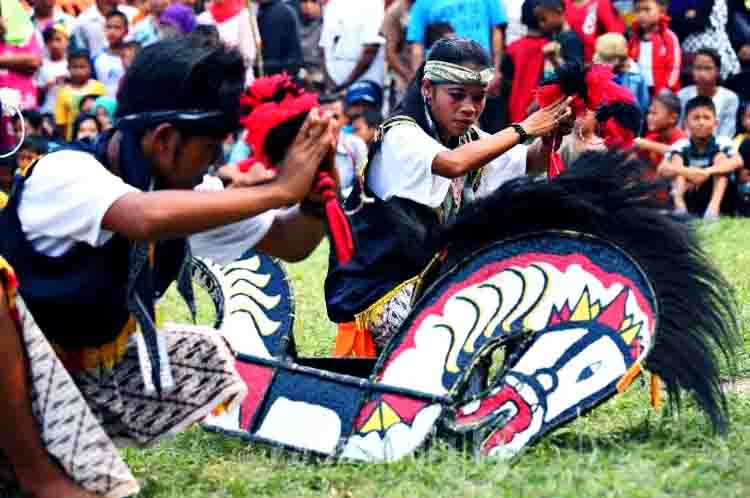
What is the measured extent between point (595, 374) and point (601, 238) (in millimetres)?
364

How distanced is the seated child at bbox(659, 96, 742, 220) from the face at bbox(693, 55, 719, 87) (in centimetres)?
17

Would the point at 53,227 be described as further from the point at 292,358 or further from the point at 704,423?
the point at 704,423

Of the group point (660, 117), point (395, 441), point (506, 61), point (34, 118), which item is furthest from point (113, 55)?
point (395, 441)

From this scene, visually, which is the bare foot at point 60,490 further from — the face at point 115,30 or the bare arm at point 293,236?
the face at point 115,30

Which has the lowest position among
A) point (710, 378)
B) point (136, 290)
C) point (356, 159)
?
point (356, 159)

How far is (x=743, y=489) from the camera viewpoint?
3.37 m

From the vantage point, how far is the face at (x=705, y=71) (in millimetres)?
10070

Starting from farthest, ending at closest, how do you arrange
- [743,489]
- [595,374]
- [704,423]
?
[704,423]
[595,374]
[743,489]

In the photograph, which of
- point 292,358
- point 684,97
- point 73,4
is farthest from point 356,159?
point 292,358

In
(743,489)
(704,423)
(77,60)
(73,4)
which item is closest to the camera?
(743,489)

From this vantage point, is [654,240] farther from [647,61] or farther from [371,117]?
[371,117]

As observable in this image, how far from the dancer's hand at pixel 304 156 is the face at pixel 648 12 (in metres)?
7.04

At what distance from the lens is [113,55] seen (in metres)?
12.1

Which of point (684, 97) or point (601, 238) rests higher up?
point (601, 238)
